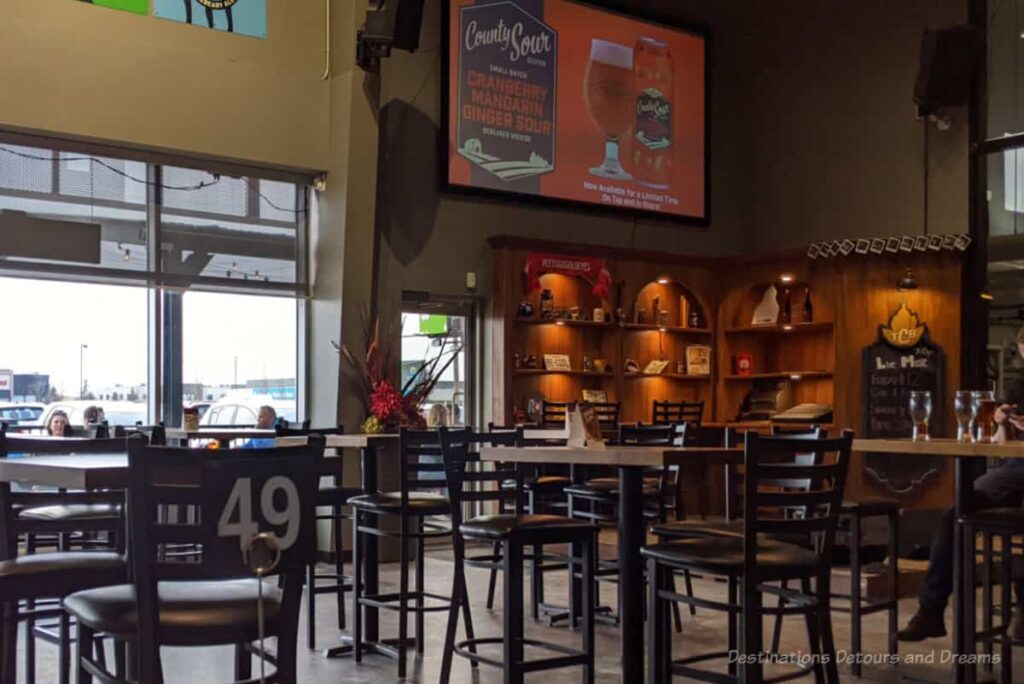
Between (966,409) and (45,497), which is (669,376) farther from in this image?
(45,497)

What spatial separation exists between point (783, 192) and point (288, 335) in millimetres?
5452

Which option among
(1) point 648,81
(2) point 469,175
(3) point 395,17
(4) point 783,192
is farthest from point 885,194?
(3) point 395,17

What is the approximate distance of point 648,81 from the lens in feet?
35.8

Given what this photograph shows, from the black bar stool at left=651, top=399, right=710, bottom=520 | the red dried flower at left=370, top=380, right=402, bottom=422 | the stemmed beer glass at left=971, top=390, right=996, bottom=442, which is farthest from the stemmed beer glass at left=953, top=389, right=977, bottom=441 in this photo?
the black bar stool at left=651, top=399, right=710, bottom=520

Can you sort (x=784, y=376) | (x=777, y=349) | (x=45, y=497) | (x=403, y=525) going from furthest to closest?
(x=777, y=349) < (x=784, y=376) < (x=403, y=525) < (x=45, y=497)

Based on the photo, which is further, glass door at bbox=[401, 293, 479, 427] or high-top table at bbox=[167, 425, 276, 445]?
glass door at bbox=[401, 293, 479, 427]

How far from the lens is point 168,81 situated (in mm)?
8008

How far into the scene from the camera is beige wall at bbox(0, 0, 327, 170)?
291 inches

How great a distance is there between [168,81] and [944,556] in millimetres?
6080

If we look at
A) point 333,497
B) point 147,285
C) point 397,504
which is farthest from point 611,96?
point 397,504

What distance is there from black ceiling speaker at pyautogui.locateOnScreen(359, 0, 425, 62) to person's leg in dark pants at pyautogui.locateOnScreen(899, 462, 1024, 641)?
5339mm

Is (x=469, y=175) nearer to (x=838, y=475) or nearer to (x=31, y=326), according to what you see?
(x=31, y=326)

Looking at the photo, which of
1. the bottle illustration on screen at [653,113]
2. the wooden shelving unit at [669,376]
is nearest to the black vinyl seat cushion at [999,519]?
the wooden shelving unit at [669,376]

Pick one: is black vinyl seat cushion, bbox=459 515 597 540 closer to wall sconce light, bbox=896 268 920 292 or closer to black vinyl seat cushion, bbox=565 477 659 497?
black vinyl seat cushion, bbox=565 477 659 497
